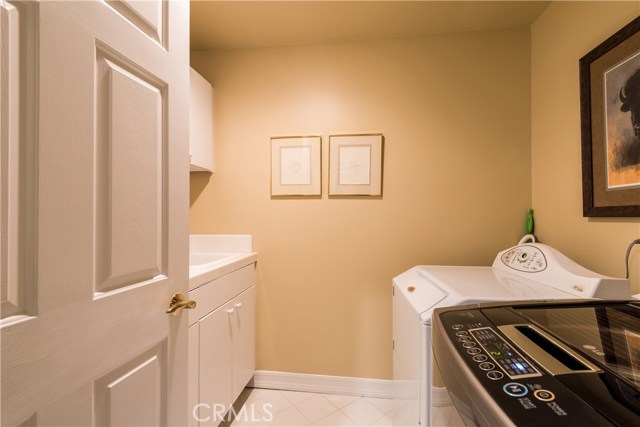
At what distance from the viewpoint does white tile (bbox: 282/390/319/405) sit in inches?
71.6

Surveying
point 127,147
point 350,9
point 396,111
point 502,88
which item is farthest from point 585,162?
point 127,147

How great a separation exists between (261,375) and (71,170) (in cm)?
186

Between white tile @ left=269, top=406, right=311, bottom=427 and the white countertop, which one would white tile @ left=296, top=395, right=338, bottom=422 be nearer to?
white tile @ left=269, top=406, right=311, bottom=427

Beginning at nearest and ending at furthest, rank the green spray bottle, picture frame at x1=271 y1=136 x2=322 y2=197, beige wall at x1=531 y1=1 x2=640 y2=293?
1. beige wall at x1=531 y1=1 x2=640 y2=293
2. the green spray bottle
3. picture frame at x1=271 y1=136 x2=322 y2=197

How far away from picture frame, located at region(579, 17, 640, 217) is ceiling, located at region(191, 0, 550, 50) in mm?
621

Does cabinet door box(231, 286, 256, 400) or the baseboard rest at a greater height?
cabinet door box(231, 286, 256, 400)

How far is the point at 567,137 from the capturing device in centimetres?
145

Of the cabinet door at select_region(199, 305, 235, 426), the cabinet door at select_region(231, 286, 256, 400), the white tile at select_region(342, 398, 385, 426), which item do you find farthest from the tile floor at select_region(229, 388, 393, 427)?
the cabinet door at select_region(199, 305, 235, 426)

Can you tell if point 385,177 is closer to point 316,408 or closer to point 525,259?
point 525,259

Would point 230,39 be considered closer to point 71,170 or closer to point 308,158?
point 308,158

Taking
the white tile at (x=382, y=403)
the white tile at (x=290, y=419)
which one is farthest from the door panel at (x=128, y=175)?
the white tile at (x=382, y=403)

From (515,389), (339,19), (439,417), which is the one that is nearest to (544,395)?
(515,389)

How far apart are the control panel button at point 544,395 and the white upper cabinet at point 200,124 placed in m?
1.79

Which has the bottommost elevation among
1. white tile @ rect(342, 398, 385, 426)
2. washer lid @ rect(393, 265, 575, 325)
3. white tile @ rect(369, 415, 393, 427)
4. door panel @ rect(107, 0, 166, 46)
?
white tile @ rect(342, 398, 385, 426)
